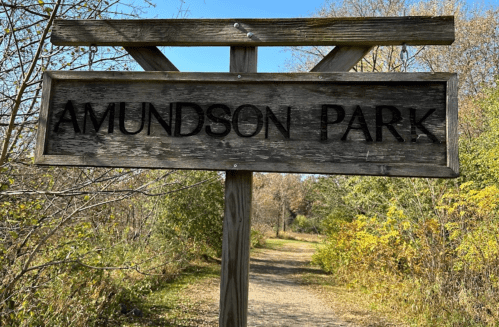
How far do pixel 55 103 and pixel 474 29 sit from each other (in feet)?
81.4

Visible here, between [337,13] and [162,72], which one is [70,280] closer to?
[162,72]

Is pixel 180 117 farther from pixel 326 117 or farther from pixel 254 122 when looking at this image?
pixel 326 117

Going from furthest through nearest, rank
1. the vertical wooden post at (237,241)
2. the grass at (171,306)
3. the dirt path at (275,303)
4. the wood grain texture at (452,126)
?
the dirt path at (275,303) → the grass at (171,306) → the vertical wooden post at (237,241) → the wood grain texture at (452,126)

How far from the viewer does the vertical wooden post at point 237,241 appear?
75.9 inches

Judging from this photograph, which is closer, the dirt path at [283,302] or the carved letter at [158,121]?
the carved letter at [158,121]

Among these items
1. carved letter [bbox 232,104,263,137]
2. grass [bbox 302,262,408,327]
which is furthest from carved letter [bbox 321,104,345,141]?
grass [bbox 302,262,408,327]

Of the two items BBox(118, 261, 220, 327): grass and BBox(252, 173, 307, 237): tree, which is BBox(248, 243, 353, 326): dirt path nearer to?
BBox(118, 261, 220, 327): grass

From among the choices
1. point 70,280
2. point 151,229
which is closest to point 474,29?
point 151,229

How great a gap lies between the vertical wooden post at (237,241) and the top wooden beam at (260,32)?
0.13 m

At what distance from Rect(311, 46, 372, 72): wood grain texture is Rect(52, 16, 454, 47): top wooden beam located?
0.14 ft

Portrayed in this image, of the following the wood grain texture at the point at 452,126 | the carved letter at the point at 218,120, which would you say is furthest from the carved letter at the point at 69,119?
the wood grain texture at the point at 452,126

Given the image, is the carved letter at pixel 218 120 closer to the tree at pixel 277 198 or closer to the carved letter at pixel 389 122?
the carved letter at pixel 389 122

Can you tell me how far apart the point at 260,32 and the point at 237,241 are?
108cm

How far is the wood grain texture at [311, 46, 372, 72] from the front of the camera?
2.02 meters
